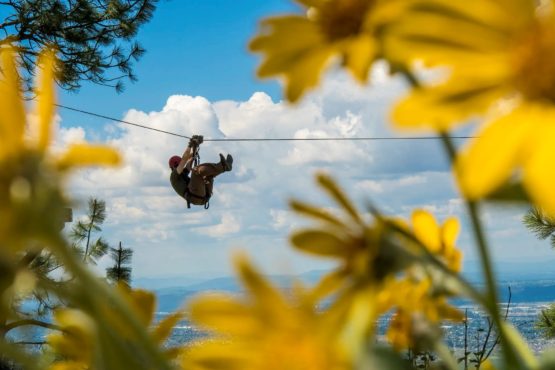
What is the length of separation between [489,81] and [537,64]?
0.01 metres

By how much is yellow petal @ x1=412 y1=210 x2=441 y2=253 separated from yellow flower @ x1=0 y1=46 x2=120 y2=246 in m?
0.15

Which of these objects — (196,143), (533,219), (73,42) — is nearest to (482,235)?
(533,219)

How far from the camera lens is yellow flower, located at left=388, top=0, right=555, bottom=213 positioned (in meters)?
0.12

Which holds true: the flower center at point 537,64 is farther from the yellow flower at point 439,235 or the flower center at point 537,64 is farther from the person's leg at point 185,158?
the person's leg at point 185,158

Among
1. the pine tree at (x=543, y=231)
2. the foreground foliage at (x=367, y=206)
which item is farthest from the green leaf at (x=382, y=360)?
the pine tree at (x=543, y=231)

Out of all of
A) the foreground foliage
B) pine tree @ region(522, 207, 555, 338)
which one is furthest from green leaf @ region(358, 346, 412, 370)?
pine tree @ region(522, 207, 555, 338)

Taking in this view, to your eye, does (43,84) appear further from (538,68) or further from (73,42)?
(73,42)

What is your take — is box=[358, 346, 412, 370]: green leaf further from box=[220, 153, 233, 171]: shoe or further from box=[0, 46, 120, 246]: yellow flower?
box=[220, 153, 233, 171]: shoe

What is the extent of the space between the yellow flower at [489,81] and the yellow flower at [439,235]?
118 mm

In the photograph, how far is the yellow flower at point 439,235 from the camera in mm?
265

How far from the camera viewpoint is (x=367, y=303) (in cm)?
16

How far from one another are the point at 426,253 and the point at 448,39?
0.06m

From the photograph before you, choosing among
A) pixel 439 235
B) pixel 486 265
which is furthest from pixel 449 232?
pixel 486 265

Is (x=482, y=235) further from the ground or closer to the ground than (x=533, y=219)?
closer to the ground
